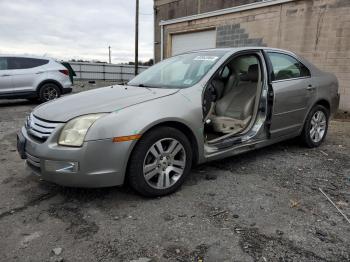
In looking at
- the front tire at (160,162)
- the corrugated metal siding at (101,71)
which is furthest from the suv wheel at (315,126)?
the corrugated metal siding at (101,71)

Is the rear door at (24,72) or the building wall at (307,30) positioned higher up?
the building wall at (307,30)

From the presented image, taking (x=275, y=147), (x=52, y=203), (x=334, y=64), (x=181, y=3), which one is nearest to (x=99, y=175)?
(x=52, y=203)

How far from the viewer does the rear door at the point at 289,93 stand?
3.98m

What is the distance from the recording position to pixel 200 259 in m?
2.11

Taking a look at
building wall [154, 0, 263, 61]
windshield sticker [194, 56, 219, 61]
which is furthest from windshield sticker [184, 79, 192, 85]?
building wall [154, 0, 263, 61]

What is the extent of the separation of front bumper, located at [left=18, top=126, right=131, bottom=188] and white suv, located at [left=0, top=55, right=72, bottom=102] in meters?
7.20

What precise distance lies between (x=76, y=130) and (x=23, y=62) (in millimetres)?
7782

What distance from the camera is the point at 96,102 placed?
2.96m

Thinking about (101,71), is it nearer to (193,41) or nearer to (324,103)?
(193,41)

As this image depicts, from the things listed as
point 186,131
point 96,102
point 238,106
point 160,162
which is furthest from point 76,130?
point 238,106

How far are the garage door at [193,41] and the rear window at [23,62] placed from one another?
5.85 m

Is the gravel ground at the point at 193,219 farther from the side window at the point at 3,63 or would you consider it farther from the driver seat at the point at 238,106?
the side window at the point at 3,63

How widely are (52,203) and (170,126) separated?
134 centimetres

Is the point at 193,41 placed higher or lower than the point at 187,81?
higher
